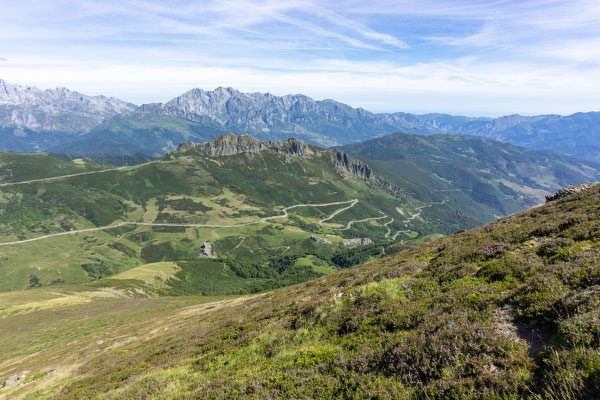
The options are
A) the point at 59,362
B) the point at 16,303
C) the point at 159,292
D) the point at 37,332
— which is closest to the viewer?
the point at 59,362

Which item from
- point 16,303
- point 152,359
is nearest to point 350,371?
point 152,359

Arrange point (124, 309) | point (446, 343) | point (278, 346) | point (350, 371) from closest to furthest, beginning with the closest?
1. point (446, 343)
2. point (350, 371)
3. point (278, 346)
4. point (124, 309)

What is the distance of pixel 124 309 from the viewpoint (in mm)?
84688

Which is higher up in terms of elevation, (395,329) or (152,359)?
(395,329)

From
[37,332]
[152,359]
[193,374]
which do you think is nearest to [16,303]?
[37,332]

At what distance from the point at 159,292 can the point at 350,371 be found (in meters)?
174

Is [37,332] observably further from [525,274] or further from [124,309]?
[525,274]

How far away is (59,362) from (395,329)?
51.3 m

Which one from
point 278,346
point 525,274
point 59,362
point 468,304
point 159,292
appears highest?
point 525,274

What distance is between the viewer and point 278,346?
1403 centimetres

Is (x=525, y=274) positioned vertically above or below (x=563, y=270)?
below

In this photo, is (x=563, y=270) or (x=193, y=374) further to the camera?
(x=193, y=374)

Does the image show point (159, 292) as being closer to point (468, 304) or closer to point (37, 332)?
point (37, 332)

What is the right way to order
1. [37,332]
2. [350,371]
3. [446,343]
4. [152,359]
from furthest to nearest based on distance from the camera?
[37,332]
[152,359]
[350,371]
[446,343]
